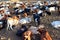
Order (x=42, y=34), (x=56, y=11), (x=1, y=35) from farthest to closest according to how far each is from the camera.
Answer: (x=56, y=11) → (x=1, y=35) → (x=42, y=34)

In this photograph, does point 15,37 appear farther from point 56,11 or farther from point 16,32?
point 56,11

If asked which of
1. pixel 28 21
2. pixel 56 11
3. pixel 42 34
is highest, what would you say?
pixel 42 34

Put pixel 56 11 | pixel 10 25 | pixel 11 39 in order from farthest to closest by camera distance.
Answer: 1. pixel 56 11
2. pixel 10 25
3. pixel 11 39

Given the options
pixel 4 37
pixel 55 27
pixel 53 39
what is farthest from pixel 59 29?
pixel 4 37

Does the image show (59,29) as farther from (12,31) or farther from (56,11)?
(56,11)

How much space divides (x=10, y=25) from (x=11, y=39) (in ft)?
4.32

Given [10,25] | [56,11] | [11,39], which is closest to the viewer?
[11,39]

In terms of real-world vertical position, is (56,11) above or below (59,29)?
below

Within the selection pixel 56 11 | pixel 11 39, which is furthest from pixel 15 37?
pixel 56 11

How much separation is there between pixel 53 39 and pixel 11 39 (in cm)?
154

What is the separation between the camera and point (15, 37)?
7199 millimetres

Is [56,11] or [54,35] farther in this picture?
[56,11]

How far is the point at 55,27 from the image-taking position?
26.2ft

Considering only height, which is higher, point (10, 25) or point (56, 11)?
point (10, 25)
